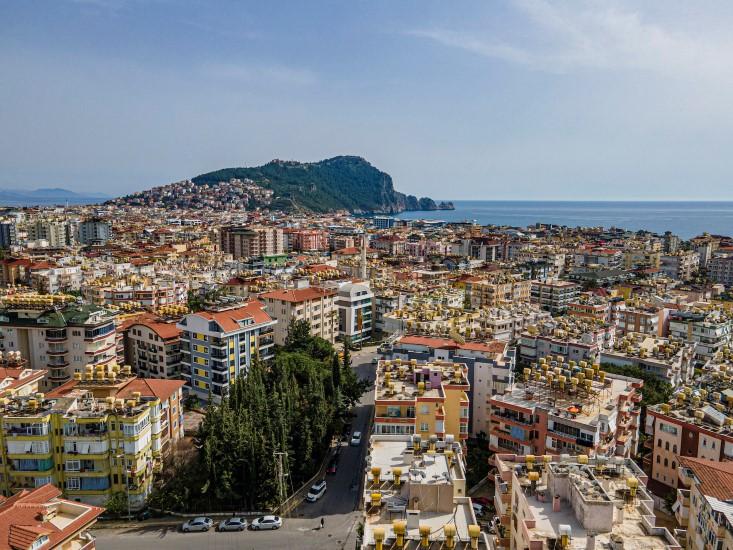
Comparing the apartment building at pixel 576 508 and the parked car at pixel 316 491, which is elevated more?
the apartment building at pixel 576 508

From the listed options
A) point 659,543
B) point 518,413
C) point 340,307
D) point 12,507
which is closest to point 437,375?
point 518,413

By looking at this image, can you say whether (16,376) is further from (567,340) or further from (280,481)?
(567,340)

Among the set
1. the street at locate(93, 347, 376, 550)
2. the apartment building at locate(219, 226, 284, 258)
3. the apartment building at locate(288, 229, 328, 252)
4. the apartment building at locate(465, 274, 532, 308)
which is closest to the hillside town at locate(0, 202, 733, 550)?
the street at locate(93, 347, 376, 550)

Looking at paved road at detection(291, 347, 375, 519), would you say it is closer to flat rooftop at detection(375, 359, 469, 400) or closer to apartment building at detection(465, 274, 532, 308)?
flat rooftop at detection(375, 359, 469, 400)

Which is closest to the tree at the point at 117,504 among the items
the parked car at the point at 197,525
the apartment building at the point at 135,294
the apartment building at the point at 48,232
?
the parked car at the point at 197,525

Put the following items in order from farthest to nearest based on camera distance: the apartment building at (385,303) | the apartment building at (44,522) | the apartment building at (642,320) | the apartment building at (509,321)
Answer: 1. the apartment building at (385,303)
2. the apartment building at (642,320)
3. the apartment building at (509,321)
4. the apartment building at (44,522)

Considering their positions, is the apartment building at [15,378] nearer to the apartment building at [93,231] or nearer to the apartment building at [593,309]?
the apartment building at [593,309]

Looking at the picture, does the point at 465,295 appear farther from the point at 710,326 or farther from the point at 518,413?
the point at 518,413
